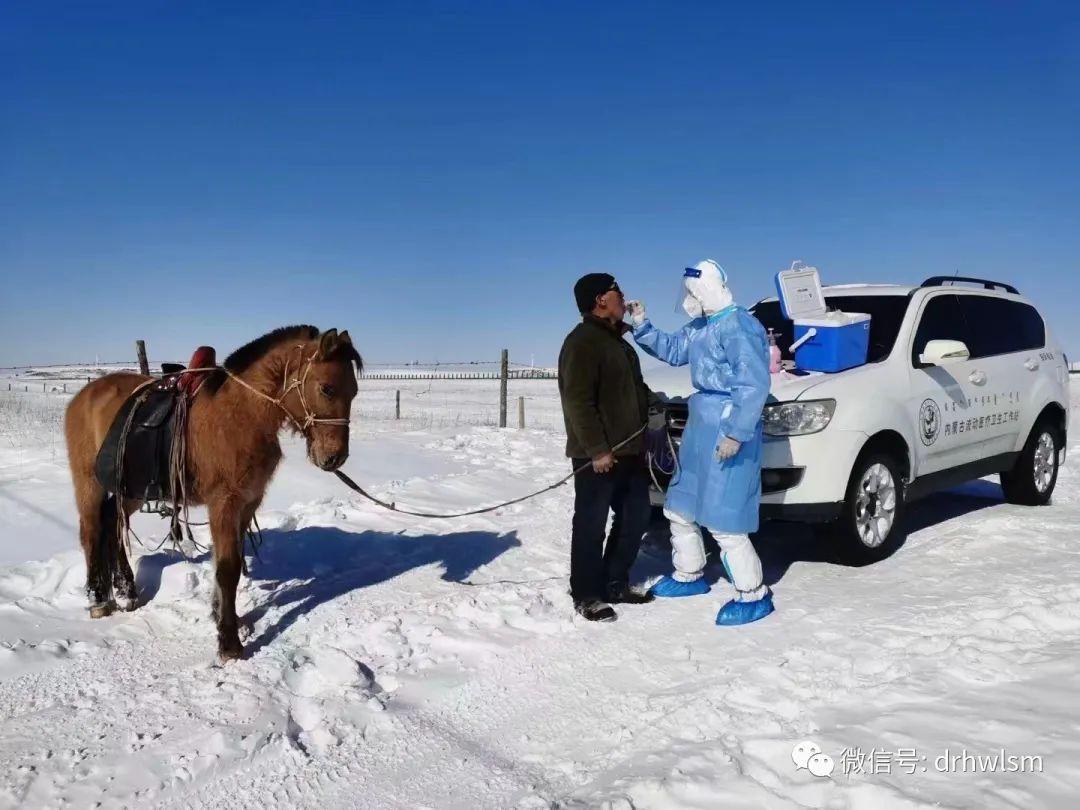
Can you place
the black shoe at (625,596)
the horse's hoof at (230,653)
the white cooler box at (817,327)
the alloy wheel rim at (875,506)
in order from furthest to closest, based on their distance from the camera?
the white cooler box at (817,327) < the alloy wheel rim at (875,506) < the black shoe at (625,596) < the horse's hoof at (230,653)

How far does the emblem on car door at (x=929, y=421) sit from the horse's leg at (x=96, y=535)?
6007 millimetres

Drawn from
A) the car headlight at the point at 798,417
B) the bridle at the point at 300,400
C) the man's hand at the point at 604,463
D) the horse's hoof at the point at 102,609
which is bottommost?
the horse's hoof at the point at 102,609

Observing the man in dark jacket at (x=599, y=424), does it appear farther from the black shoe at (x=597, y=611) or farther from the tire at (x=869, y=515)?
the tire at (x=869, y=515)

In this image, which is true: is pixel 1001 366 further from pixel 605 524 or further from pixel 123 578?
pixel 123 578

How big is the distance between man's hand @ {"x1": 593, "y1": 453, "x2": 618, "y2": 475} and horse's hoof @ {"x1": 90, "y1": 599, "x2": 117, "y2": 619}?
3295 millimetres

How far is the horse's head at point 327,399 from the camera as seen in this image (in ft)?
12.9

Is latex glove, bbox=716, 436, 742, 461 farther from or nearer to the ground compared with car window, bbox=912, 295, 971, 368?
nearer to the ground

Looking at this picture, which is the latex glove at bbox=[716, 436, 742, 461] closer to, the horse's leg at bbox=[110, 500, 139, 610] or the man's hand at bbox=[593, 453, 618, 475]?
the man's hand at bbox=[593, 453, 618, 475]

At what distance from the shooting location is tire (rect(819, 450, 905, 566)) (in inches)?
202

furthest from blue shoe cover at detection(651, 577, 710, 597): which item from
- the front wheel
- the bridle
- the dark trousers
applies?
the bridle

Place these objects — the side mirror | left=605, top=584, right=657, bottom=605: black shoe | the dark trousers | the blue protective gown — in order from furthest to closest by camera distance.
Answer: the side mirror < left=605, top=584, right=657, bottom=605: black shoe < the dark trousers < the blue protective gown

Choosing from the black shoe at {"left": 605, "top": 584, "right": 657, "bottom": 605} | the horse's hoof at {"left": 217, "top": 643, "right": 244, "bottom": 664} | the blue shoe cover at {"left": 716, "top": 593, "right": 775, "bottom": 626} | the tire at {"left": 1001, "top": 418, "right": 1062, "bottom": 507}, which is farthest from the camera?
the tire at {"left": 1001, "top": 418, "right": 1062, "bottom": 507}

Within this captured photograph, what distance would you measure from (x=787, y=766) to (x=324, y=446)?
272cm

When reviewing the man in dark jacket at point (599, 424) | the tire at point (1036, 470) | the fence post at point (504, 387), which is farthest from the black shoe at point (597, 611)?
the fence post at point (504, 387)
